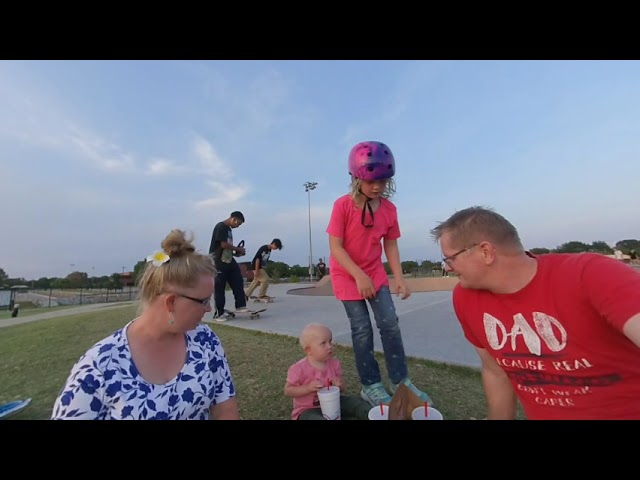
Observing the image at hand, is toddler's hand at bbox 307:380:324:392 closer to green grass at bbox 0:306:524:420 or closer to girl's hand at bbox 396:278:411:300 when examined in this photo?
green grass at bbox 0:306:524:420

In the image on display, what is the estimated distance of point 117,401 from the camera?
125 cm

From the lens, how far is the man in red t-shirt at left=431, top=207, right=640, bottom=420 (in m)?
1.19

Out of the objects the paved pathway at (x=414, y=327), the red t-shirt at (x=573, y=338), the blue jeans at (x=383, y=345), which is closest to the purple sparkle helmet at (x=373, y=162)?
the blue jeans at (x=383, y=345)

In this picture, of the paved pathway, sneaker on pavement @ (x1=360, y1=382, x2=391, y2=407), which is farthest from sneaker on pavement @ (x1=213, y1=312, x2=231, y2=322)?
sneaker on pavement @ (x1=360, y1=382, x2=391, y2=407)

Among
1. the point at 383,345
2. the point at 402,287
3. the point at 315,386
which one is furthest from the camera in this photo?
the point at 402,287

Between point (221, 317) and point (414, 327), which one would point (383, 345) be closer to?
point (414, 327)

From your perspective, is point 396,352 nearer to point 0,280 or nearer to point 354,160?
point 354,160

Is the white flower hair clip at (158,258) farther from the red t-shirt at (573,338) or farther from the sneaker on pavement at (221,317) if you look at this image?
the sneaker on pavement at (221,317)

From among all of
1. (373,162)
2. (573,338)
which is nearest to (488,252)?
(573,338)

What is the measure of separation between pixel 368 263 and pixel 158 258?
158 cm

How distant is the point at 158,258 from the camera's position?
1.52 meters
